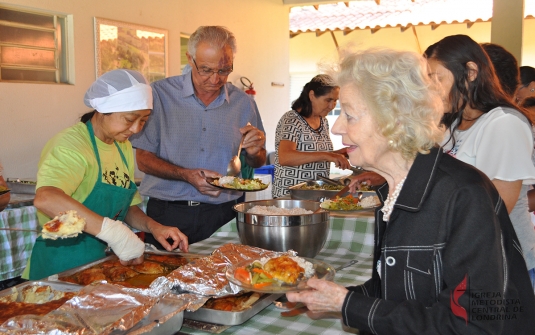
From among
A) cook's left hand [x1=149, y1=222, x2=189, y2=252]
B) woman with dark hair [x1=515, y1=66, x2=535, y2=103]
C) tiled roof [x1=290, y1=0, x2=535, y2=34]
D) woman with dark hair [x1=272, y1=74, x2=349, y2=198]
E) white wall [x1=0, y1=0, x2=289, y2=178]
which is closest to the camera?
cook's left hand [x1=149, y1=222, x2=189, y2=252]

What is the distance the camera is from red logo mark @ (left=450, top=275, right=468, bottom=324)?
129cm

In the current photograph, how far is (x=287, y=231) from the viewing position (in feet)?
7.09

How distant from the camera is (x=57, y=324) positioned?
1.37m

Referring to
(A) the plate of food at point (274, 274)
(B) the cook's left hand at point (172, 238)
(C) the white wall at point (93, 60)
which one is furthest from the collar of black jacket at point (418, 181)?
(C) the white wall at point (93, 60)

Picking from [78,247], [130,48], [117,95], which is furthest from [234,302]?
[130,48]

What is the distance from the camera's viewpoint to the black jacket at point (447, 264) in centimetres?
130

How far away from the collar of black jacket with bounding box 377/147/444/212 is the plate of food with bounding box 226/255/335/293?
0.41m

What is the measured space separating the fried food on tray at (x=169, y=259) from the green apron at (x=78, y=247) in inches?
10.2

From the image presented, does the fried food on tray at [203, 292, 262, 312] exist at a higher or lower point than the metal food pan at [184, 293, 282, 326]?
higher

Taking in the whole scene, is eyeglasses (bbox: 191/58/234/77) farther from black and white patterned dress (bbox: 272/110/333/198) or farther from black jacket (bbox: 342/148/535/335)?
black jacket (bbox: 342/148/535/335)

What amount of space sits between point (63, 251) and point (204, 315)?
98 centimetres

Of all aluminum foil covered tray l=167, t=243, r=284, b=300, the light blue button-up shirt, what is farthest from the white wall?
aluminum foil covered tray l=167, t=243, r=284, b=300

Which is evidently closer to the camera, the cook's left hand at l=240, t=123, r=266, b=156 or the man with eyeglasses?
the man with eyeglasses

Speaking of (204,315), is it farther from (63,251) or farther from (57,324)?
(63,251)
